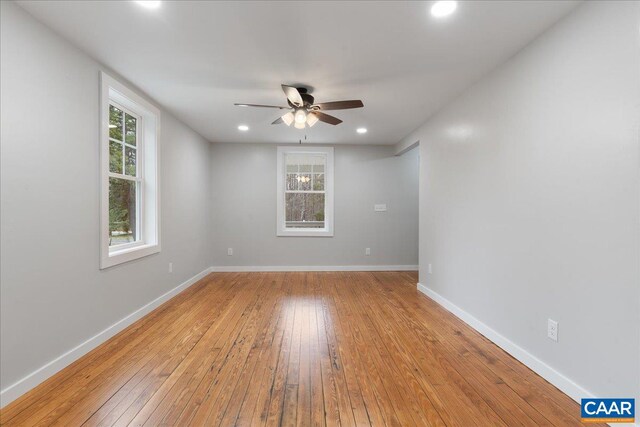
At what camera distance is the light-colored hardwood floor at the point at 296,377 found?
1605 millimetres

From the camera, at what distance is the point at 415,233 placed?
5668 mm

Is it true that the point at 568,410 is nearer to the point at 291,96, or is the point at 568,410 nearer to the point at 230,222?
the point at 291,96

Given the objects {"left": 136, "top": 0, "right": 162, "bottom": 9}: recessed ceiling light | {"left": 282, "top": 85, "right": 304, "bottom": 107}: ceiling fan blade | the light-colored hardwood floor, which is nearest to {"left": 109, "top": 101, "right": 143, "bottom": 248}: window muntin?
the light-colored hardwood floor

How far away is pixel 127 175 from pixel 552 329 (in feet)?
13.1

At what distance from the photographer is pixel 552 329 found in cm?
194

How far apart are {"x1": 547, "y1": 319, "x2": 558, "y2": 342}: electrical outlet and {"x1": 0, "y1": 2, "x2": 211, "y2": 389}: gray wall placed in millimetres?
3433

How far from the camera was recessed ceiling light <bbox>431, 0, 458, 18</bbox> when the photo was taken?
1.75m

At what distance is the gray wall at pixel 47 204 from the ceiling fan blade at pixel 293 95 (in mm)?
1608

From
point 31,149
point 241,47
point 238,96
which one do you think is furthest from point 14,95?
point 238,96

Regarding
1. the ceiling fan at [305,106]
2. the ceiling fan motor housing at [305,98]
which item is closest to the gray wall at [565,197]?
the ceiling fan at [305,106]

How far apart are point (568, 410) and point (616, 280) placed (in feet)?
2.65

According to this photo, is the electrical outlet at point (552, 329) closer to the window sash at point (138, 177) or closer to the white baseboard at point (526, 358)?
the white baseboard at point (526, 358)

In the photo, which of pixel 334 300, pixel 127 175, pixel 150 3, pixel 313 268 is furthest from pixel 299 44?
pixel 313 268

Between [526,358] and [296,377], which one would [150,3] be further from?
[526,358]
